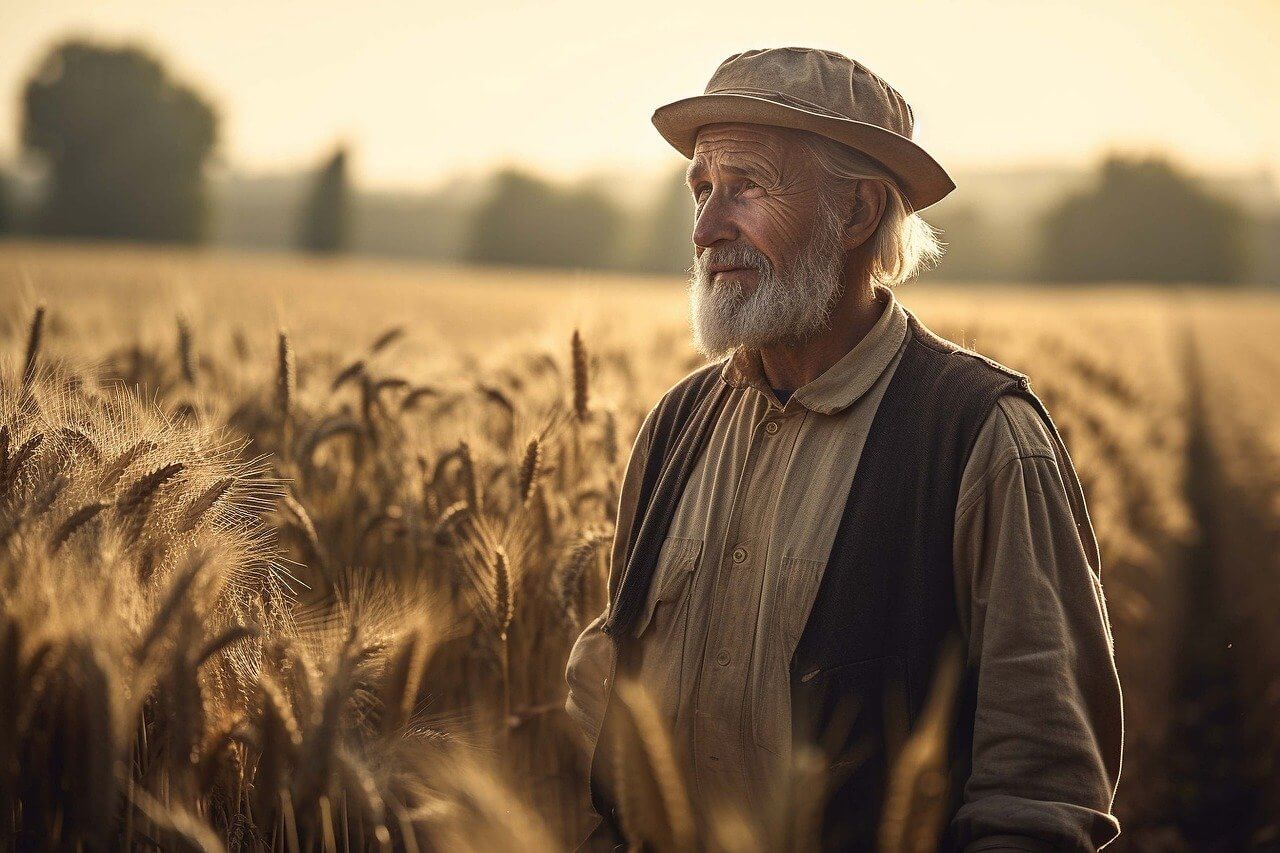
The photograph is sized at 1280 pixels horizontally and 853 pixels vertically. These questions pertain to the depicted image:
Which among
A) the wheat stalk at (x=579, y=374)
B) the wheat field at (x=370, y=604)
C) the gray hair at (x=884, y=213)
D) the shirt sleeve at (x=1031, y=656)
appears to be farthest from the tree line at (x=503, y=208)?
the shirt sleeve at (x=1031, y=656)

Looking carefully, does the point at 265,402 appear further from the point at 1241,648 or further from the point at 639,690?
the point at 1241,648

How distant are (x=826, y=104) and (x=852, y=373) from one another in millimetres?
592

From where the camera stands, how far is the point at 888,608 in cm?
181

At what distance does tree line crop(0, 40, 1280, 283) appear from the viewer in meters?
53.8

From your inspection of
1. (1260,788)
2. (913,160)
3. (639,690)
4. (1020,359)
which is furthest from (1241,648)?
(639,690)

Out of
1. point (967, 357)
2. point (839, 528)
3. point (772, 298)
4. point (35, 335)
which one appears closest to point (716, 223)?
point (772, 298)

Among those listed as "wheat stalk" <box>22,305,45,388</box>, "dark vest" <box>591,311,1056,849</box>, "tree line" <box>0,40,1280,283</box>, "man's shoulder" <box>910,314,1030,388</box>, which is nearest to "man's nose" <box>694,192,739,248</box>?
"man's shoulder" <box>910,314,1030,388</box>

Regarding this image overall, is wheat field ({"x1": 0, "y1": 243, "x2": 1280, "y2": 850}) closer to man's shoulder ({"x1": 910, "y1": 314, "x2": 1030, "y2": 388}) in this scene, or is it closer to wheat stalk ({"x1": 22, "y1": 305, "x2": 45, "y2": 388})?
wheat stalk ({"x1": 22, "y1": 305, "x2": 45, "y2": 388})

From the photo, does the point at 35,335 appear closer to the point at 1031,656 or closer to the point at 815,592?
the point at 815,592

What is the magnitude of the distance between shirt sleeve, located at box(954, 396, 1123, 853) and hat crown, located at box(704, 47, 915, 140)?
75 cm

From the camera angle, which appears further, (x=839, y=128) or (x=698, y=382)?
(x=698, y=382)

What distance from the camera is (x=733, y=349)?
2275mm

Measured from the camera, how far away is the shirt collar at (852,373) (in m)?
2.02

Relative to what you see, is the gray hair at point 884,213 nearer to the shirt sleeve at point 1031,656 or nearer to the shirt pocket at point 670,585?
the shirt sleeve at point 1031,656
